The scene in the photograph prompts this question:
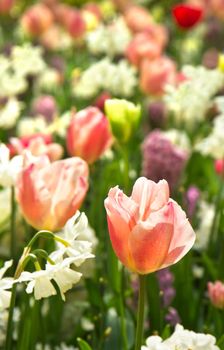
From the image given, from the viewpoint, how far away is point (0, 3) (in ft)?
9.29

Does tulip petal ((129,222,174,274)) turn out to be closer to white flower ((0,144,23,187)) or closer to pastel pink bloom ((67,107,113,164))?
white flower ((0,144,23,187))

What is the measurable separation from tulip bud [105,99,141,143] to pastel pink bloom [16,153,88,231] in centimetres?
22

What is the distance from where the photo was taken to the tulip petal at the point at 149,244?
612 millimetres

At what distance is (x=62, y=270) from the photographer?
66 cm

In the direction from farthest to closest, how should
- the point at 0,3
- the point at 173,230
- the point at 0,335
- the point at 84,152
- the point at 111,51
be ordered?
1. the point at 0,3
2. the point at 111,51
3. the point at 84,152
4. the point at 0,335
5. the point at 173,230

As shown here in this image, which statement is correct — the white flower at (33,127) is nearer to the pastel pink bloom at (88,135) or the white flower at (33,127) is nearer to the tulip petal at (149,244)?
the pastel pink bloom at (88,135)

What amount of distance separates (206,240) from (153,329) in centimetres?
31

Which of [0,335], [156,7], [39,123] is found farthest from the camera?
[156,7]

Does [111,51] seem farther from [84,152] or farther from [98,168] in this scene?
[84,152]

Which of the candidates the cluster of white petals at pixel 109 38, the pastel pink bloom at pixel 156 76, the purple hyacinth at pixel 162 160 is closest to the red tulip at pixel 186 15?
→ the pastel pink bloom at pixel 156 76

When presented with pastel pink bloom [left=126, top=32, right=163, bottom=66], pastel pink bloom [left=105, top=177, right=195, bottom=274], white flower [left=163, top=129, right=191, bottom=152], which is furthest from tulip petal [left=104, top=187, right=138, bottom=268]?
pastel pink bloom [left=126, top=32, right=163, bottom=66]

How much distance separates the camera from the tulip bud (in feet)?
3.32

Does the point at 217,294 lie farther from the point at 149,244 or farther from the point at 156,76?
the point at 156,76

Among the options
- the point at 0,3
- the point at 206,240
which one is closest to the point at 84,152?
the point at 206,240
